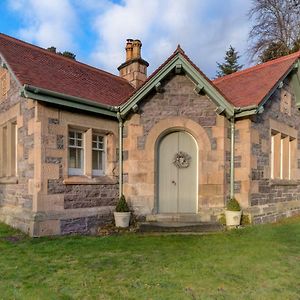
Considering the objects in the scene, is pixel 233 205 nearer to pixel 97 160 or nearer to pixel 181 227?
pixel 181 227

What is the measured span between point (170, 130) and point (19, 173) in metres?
4.36

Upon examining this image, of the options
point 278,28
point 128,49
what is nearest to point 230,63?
point 278,28

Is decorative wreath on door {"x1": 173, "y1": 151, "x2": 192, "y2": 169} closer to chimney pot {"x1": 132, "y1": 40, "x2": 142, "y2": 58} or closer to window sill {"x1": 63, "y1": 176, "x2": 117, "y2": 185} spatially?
window sill {"x1": 63, "y1": 176, "x2": 117, "y2": 185}

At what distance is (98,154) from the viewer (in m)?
9.12

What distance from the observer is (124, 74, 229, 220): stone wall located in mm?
8922

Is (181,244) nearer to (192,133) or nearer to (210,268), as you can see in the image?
(210,268)

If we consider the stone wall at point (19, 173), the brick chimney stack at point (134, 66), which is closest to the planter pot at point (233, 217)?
the stone wall at point (19, 173)

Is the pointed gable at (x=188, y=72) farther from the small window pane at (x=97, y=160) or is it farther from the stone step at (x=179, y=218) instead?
the stone step at (x=179, y=218)

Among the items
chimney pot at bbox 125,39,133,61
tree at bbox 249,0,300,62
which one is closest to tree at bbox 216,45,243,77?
tree at bbox 249,0,300,62

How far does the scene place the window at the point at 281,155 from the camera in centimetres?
1084

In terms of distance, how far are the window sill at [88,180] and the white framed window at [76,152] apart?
0.84 feet

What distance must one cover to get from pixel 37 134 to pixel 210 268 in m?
5.03

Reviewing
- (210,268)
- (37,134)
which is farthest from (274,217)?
(37,134)

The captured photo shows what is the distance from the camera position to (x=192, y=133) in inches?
360
